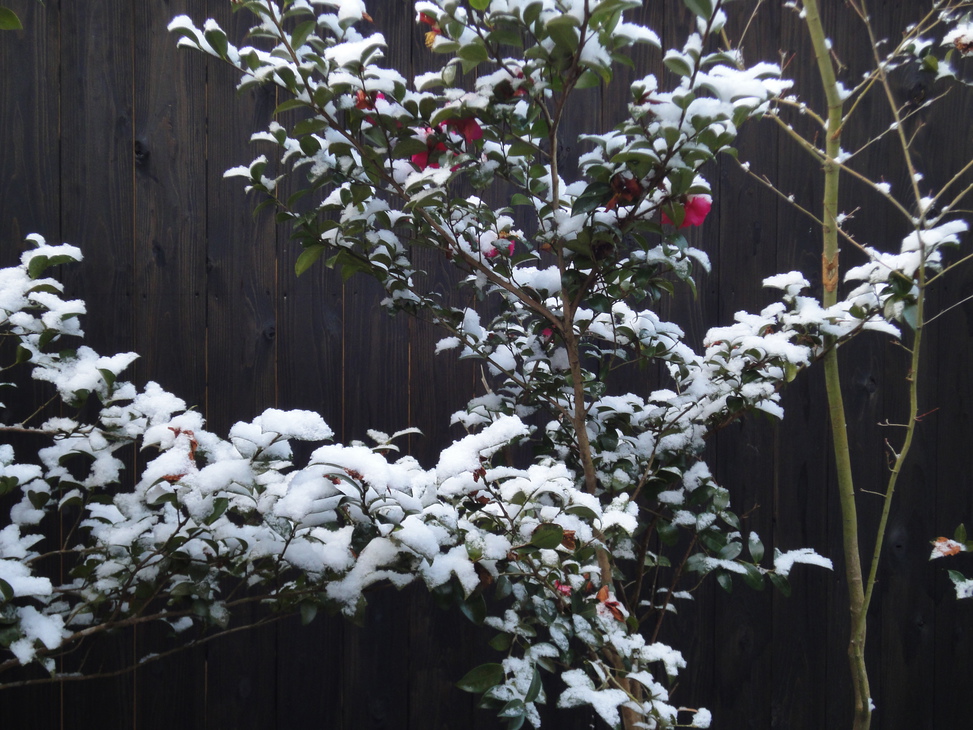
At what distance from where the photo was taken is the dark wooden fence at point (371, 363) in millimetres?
1502

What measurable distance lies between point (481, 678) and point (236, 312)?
3.39ft

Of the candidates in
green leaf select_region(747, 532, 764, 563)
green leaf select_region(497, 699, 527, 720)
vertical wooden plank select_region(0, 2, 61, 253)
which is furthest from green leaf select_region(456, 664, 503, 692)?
vertical wooden plank select_region(0, 2, 61, 253)

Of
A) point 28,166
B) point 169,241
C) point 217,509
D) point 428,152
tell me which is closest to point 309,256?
point 428,152

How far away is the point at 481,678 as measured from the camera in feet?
2.69

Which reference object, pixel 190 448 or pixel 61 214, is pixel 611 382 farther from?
pixel 61 214

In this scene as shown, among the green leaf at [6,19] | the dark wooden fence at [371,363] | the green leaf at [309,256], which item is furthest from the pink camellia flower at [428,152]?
the dark wooden fence at [371,363]

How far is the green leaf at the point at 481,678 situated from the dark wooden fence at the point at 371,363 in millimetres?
777

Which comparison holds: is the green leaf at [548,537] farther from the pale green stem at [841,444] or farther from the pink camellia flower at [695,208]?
the pale green stem at [841,444]

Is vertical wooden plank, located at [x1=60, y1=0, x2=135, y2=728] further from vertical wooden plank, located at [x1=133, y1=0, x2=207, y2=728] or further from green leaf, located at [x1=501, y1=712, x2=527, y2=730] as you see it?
green leaf, located at [x1=501, y1=712, x2=527, y2=730]

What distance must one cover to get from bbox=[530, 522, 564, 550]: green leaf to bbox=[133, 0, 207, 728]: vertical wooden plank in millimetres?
1022

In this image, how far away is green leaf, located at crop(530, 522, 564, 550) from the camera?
0.78 metres

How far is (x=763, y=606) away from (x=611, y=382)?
66cm

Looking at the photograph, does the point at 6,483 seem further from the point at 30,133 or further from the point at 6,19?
the point at 30,133

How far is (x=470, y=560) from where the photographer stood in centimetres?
80
